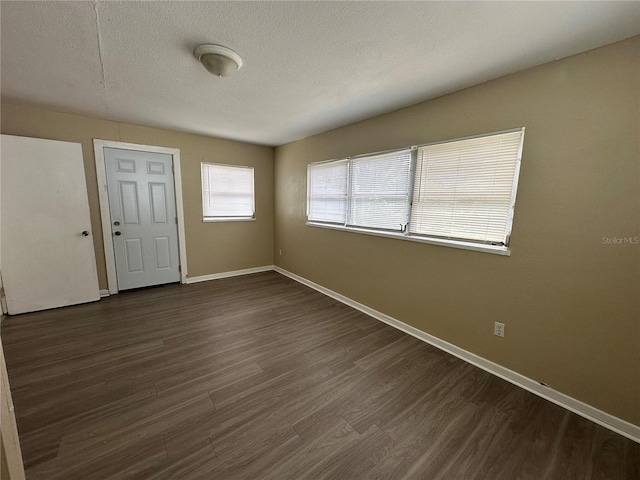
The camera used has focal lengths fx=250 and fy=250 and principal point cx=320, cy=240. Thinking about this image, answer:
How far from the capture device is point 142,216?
3707 mm

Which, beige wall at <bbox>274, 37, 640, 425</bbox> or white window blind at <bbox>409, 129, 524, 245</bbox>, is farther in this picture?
white window blind at <bbox>409, 129, 524, 245</bbox>

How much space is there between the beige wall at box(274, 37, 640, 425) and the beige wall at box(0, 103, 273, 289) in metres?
3.03

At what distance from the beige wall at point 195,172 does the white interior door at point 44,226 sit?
0.60 feet

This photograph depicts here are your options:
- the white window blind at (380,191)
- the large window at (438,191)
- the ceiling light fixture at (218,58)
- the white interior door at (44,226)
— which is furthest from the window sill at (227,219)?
the ceiling light fixture at (218,58)

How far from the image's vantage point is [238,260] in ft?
15.5

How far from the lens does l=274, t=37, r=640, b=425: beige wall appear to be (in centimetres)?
155

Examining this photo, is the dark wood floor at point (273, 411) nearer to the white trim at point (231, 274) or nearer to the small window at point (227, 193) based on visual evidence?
the white trim at point (231, 274)

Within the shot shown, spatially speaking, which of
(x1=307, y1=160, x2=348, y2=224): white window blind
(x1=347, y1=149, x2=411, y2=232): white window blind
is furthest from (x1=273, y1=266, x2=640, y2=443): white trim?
(x1=307, y1=160, x2=348, y2=224): white window blind

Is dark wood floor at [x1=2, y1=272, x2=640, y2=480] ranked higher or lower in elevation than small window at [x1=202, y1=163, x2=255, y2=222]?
lower

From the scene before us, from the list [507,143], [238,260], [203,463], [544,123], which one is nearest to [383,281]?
[507,143]

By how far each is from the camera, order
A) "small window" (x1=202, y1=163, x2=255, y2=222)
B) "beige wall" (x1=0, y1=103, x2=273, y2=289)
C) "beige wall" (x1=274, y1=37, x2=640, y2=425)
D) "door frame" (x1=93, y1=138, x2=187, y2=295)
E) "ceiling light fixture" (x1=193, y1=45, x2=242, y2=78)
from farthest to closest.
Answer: "small window" (x1=202, y1=163, x2=255, y2=222) < "door frame" (x1=93, y1=138, x2=187, y2=295) < "beige wall" (x1=0, y1=103, x2=273, y2=289) < "ceiling light fixture" (x1=193, y1=45, x2=242, y2=78) < "beige wall" (x1=274, y1=37, x2=640, y2=425)

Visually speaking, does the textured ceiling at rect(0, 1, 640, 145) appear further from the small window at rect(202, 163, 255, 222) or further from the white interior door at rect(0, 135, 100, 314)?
the small window at rect(202, 163, 255, 222)

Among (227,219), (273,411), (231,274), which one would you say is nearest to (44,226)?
(227,219)

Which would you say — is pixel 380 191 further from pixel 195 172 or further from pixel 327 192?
pixel 195 172
